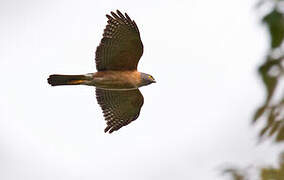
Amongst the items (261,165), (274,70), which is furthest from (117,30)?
(274,70)

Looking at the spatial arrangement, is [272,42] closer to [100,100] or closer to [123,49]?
[123,49]

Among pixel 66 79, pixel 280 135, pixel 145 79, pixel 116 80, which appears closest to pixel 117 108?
pixel 145 79

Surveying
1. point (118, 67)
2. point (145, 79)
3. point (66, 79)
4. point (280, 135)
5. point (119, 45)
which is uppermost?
point (119, 45)

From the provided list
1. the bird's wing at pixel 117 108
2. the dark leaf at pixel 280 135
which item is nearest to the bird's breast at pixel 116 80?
the bird's wing at pixel 117 108

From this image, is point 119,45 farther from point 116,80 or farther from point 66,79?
point 66,79

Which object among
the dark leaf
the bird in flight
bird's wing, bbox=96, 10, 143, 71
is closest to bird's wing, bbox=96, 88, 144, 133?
the bird in flight

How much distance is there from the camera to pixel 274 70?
86.0 inches

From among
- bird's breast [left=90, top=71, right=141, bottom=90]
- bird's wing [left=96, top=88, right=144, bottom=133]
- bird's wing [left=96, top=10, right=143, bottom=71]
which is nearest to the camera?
bird's wing [left=96, top=10, right=143, bottom=71]

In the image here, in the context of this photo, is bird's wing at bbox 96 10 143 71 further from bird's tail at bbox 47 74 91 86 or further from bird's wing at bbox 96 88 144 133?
bird's wing at bbox 96 88 144 133

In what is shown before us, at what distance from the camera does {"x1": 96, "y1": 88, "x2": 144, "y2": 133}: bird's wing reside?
376 inches

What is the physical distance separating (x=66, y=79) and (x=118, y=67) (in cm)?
87

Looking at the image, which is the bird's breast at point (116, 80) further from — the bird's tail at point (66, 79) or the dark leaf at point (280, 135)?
the dark leaf at point (280, 135)

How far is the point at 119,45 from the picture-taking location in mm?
8531

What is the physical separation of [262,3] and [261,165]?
94 cm
